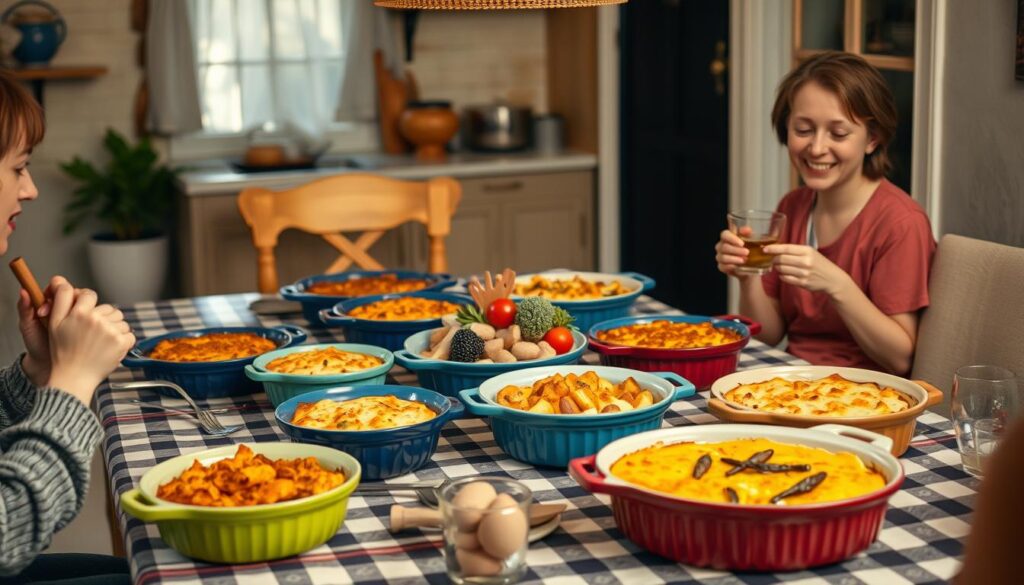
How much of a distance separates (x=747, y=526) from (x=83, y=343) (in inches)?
33.2

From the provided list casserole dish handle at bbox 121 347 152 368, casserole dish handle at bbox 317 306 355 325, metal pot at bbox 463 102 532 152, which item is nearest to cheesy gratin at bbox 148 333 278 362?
casserole dish handle at bbox 121 347 152 368

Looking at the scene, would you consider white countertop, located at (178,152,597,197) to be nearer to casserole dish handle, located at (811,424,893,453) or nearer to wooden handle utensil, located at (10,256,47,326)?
wooden handle utensil, located at (10,256,47,326)

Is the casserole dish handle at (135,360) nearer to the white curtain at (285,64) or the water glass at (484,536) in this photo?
the water glass at (484,536)

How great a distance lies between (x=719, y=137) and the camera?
4312mm

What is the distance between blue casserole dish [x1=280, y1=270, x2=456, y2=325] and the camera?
251 centimetres

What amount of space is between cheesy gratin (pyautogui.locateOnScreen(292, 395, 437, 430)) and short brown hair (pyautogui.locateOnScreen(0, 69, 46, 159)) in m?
0.52

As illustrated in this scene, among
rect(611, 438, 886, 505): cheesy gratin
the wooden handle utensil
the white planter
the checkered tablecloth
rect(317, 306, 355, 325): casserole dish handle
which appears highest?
the wooden handle utensil

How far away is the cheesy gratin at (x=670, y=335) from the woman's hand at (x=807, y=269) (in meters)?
0.15

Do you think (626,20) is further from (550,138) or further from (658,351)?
(658,351)

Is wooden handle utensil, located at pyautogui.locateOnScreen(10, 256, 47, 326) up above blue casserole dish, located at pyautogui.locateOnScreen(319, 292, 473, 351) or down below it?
above

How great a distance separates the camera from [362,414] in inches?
65.1

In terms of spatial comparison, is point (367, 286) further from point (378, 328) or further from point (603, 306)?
point (603, 306)

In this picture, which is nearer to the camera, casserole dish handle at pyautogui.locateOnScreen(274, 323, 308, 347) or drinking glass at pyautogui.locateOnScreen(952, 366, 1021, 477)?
drinking glass at pyautogui.locateOnScreen(952, 366, 1021, 477)

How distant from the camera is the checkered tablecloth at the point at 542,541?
1.30 meters
